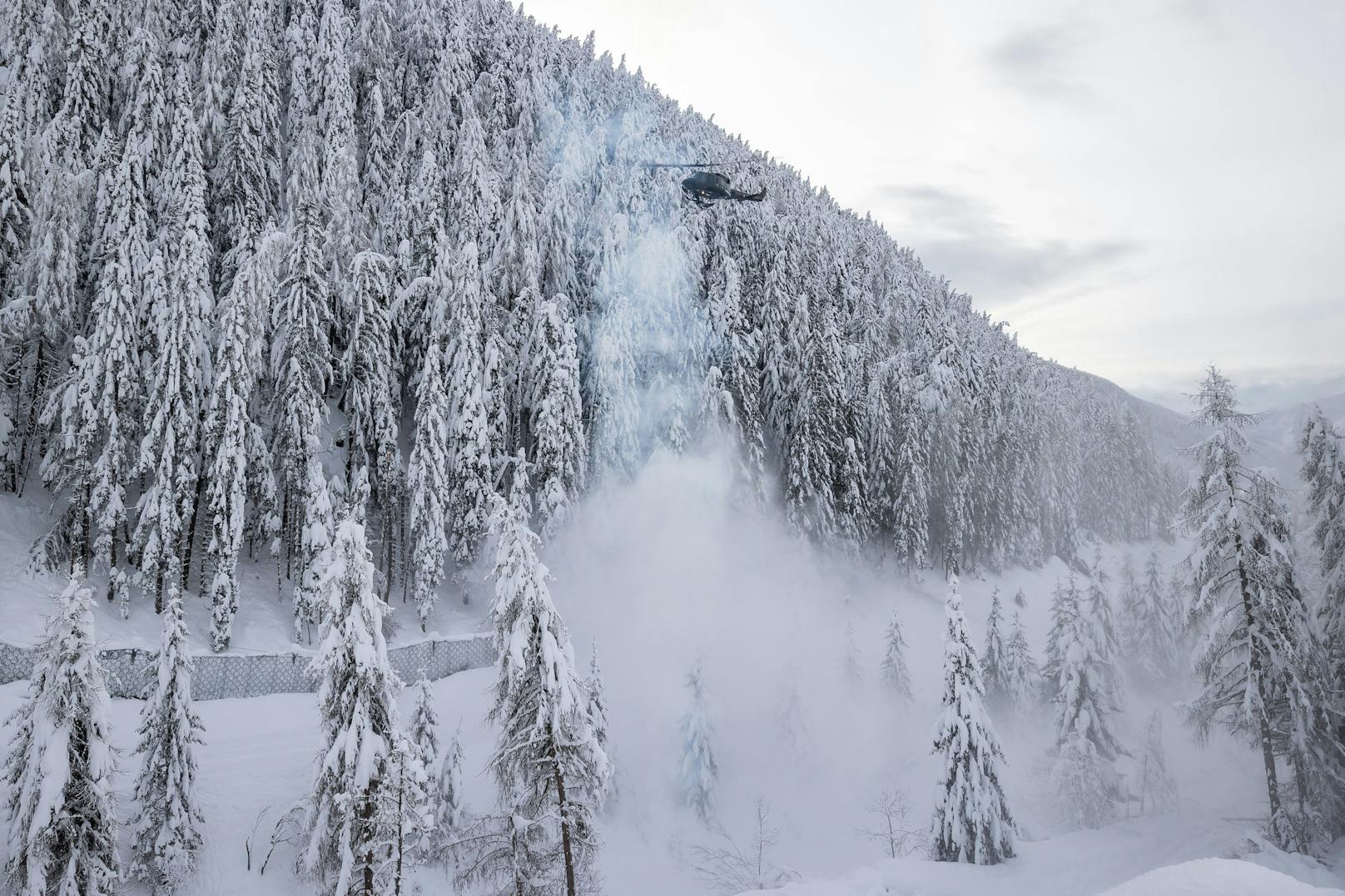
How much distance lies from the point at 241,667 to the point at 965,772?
24053 millimetres

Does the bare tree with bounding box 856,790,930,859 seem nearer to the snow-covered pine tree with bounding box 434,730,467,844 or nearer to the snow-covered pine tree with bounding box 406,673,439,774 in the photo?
the snow-covered pine tree with bounding box 434,730,467,844

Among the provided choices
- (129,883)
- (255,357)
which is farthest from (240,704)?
(255,357)

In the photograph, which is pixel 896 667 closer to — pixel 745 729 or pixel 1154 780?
pixel 745 729

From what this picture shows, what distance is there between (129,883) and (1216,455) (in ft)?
100

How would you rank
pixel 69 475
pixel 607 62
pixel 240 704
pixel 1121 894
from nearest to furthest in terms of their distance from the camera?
pixel 1121 894 → pixel 240 704 → pixel 69 475 → pixel 607 62

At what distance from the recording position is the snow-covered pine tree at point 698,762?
29906mm

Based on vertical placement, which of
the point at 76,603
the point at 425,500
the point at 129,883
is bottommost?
the point at 129,883

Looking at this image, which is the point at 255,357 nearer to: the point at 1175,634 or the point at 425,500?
the point at 425,500

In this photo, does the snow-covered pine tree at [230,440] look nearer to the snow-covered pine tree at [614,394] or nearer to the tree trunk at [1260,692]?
the snow-covered pine tree at [614,394]

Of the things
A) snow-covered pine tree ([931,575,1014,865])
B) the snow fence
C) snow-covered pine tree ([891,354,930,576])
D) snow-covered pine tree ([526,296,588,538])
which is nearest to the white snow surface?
the snow fence

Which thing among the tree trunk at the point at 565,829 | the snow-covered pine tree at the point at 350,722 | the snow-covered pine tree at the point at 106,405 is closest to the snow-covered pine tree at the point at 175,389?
the snow-covered pine tree at the point at 106,405

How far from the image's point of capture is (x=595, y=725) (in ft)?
83.2

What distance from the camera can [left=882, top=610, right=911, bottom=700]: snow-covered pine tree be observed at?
38719 mm

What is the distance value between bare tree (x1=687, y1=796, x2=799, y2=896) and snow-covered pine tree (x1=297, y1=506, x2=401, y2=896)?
50.5 ft
